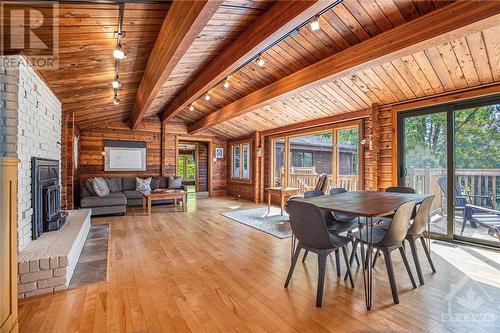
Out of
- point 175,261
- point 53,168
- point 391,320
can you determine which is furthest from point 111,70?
point 391,320

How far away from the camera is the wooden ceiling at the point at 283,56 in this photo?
241 cm

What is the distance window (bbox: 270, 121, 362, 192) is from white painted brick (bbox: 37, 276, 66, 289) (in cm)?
492

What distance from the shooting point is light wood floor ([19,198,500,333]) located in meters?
1.88

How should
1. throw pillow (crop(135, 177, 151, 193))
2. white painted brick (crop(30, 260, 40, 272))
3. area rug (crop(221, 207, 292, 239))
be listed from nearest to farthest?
1. white painted brick (crop(30, 260, 40, 272))
2. area rug (crop(221, 207, 292, 239))
3. throw pillow (crop(135, 177, 151, 193))

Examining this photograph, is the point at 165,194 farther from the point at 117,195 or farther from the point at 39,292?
the point at 39,292

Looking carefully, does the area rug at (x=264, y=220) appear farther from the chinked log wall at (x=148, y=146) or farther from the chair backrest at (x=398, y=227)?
the chinked log wall at (x=148, y=146)

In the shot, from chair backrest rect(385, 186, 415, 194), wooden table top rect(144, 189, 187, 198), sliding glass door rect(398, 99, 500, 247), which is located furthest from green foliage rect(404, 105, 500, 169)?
wooden table top rect(144, 189, 187, 198)

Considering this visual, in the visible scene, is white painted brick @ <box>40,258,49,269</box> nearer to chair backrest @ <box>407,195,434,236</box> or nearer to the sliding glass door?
chair backrest @ <box>407,195,434,236</box>

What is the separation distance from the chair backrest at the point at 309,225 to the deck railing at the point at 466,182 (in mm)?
3063

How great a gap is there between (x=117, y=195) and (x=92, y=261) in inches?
127

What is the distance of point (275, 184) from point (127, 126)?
497 cm

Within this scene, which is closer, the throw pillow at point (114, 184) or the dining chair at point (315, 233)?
the dining chair at point (315, 233)

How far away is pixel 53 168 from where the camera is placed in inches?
146

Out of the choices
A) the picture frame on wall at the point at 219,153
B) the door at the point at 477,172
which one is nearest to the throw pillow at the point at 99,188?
the picture frame on wall at the point at 219,153
